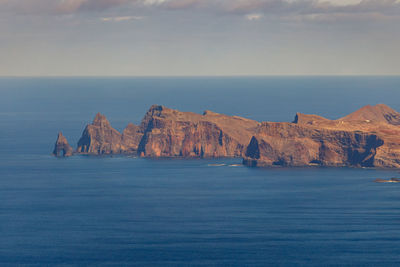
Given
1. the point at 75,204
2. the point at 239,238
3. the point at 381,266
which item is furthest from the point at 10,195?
the point at 381,266

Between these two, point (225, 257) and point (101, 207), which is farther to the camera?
point (101, 207)

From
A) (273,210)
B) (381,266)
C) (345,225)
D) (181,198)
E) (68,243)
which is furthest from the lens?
(181,198)

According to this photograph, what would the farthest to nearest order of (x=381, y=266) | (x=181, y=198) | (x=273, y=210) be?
(x=181, y=198) → (x=273, y=210) → (x=381, y=266)

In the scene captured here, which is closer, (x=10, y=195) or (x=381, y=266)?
(x=381, y=266)

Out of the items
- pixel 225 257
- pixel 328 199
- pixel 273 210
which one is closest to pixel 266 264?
pixel 225 257

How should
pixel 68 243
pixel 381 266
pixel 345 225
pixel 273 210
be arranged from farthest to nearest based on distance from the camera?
pixel 273 210
pixel 345 225
pixel 68 243
pixel 381 266

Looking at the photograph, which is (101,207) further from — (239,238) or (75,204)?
(239,238)

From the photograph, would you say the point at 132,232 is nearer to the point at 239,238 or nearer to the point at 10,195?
the point at 239,238

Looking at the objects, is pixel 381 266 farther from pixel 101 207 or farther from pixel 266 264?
pixel 101 207
